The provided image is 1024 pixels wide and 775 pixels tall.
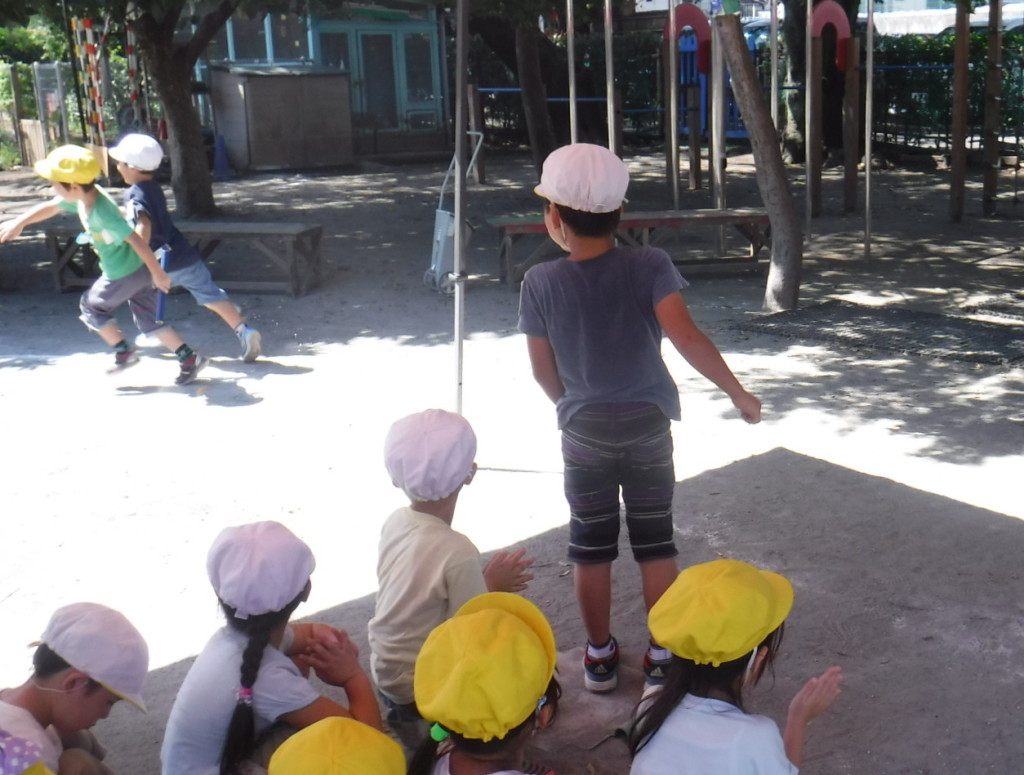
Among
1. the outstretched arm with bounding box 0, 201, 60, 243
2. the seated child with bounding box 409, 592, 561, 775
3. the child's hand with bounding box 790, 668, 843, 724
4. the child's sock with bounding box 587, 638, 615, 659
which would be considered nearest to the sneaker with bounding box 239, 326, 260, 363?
the outstretched arm with bounding box 0, 201, 60, 243

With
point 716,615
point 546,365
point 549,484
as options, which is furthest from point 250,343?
point 716,615

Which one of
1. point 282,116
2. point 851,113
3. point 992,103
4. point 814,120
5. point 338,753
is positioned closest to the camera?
point 338,753

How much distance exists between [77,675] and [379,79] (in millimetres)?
21670

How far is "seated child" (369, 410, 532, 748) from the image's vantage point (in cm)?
309

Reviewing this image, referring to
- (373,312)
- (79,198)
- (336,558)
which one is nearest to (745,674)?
(336,558)

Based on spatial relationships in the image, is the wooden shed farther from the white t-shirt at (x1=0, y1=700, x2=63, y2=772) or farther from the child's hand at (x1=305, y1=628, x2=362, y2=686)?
the white t-shirt at (x1=0, y1=700, x2=63, y2=772)

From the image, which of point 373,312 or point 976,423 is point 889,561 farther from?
point 373,312

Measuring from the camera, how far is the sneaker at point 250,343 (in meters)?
8.06

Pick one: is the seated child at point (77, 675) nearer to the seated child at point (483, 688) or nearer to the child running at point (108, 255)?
the seated child at point (483, 688)

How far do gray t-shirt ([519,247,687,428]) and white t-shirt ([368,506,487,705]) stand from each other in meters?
0.67

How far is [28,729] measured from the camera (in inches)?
98.4

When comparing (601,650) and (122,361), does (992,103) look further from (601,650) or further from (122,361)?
(601,650)

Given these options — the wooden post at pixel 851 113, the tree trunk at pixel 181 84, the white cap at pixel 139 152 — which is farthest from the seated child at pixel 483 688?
the wooden post at pixel 851 113

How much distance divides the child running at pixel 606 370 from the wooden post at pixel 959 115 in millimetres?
10036
